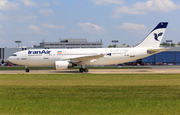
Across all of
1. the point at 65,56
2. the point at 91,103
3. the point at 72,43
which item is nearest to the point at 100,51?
the point at 65,56

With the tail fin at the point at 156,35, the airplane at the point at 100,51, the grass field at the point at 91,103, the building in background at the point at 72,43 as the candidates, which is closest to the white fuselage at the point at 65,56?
the airplane at the point at 100,51

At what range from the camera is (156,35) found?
31625 mm

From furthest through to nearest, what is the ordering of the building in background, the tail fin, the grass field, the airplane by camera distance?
the building in background, the tail fin, the airplane, the grass field

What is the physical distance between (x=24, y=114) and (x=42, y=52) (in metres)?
24.1

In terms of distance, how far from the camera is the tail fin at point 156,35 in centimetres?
3158

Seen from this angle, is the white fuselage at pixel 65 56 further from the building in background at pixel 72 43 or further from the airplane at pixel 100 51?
the building in background at pixel 72 43

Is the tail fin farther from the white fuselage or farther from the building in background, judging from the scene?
the building in background

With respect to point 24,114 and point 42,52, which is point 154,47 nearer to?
point 42,52

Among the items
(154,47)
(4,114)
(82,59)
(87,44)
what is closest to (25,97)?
(4,114)

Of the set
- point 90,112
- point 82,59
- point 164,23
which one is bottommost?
point 90,112

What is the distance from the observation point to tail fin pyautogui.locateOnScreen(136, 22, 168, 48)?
104 feet

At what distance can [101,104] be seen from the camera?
31.2ft

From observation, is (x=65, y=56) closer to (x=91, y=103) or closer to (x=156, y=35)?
(x=156, y=35)

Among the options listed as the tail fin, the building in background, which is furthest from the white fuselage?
the building in background
